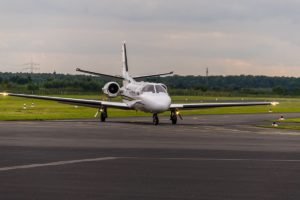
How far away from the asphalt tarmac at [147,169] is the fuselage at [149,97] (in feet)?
54.4

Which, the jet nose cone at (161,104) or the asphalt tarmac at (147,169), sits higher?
the jet nose cone at (161,104)

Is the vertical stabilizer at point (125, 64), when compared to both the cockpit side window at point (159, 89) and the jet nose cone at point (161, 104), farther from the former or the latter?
the jet nose cone at point (161, 104)

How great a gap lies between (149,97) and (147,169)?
1069 inches

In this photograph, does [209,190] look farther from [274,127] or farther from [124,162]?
[274,127]

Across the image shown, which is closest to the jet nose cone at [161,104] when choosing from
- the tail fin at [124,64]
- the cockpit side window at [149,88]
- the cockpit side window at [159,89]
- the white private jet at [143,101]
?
the white private jet at [143,101]

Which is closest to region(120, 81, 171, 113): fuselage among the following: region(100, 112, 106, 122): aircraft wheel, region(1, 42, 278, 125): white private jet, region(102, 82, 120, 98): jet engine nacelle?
region(1, 42, 278, 125): white private jet

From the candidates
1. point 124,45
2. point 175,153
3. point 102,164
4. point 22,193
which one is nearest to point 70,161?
point 102,164

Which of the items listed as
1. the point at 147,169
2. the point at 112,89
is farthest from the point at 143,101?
the point at 147,169

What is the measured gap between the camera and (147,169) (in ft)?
52.4

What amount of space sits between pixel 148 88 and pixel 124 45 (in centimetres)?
1926

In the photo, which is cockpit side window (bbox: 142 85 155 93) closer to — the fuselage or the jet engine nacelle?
the fuselage

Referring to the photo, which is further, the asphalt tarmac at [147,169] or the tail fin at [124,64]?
the tail fin at [124,64]

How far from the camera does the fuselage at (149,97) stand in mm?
42125

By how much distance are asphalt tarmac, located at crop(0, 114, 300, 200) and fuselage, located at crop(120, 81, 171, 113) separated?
16.6 meters
